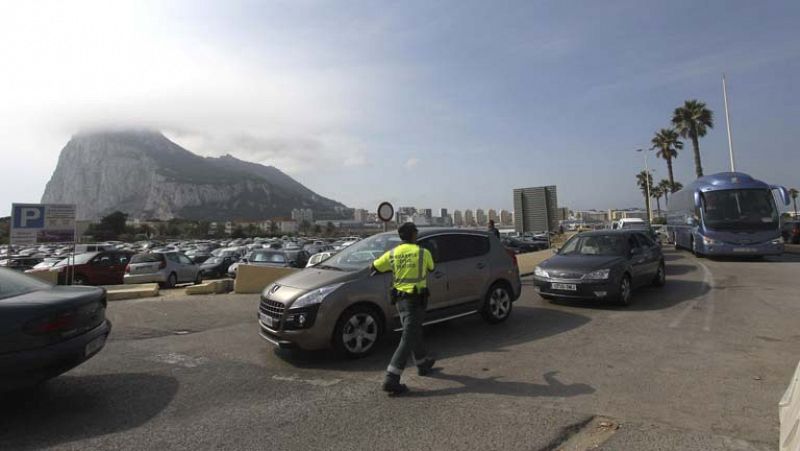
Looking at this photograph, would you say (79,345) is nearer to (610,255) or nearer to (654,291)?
(610,255)

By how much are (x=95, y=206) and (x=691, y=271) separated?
20101 cm

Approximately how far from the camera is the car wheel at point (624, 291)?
28.1 ft

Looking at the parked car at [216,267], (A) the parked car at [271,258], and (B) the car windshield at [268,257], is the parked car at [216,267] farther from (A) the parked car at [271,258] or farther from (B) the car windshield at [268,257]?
(B) the car windshield at [268,257]

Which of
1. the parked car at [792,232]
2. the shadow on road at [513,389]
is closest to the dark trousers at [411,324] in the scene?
the shadow on road at [513,389]

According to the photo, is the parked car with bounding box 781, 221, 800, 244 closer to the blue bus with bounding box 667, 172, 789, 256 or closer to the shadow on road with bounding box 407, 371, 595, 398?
the blue bus with bounding box 667, 172, 789, 256

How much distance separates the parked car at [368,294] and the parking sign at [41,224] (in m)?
10.6

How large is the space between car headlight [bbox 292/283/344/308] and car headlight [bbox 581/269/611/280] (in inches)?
210

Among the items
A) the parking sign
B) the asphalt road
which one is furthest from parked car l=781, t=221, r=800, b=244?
the parking sign

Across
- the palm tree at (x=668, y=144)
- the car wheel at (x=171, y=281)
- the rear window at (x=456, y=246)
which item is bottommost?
the car wheel at (x=171, y=281)

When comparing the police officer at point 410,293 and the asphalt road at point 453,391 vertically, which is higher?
the police officer at point 410,293

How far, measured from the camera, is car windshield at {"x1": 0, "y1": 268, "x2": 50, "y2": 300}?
4229 mm

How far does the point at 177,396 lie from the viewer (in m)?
4.46

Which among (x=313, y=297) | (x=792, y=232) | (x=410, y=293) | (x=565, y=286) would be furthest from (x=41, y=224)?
(x=792, y=232)

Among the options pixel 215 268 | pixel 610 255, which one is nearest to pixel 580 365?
pixel 610 255
